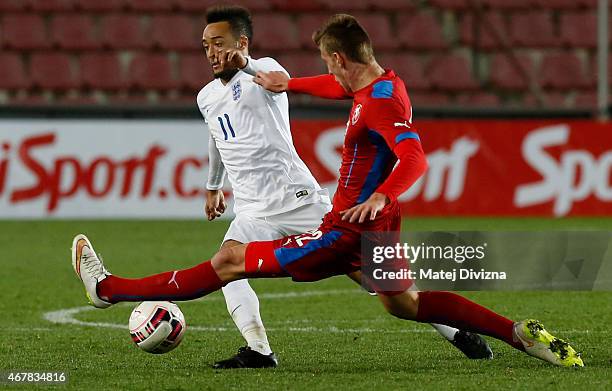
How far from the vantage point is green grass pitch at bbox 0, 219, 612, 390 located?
4.96 meters

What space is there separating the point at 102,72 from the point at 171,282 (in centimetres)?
1118

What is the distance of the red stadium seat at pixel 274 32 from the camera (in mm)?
16531

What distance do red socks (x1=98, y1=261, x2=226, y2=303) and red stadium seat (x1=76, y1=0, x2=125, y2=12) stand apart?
38.8ft

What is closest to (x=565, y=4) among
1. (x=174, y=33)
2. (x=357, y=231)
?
(x=174, y=33)

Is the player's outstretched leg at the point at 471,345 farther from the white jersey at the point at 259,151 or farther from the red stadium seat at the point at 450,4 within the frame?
the red stadium seat at the point at 450,4

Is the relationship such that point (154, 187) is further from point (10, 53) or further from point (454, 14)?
point (454, 14)

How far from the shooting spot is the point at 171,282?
17.3 feet

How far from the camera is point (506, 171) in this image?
44.7 feet

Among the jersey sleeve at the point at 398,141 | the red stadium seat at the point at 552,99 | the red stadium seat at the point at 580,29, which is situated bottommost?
the red stadium seat at the point at 552,99

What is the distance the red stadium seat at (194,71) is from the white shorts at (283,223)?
10.5 meters

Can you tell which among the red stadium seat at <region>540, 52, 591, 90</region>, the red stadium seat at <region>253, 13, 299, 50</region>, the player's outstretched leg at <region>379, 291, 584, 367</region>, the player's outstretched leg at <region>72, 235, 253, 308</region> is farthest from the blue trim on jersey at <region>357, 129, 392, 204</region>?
the red stadium seat at <region>540, 52, 591, 90</region>

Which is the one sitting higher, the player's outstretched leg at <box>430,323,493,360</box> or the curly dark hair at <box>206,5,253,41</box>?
the curly dark hair at <box>206,5,253,41</box>

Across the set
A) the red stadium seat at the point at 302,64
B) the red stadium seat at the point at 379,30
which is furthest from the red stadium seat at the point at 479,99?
the red stadium seat at the point at 302,64

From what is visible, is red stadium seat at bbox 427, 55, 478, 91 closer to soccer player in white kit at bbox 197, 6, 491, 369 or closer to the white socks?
soccer player in white kit at bbox 197, 6, 491, 369
